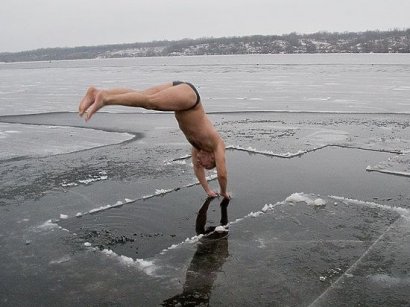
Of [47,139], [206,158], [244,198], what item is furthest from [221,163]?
[47,139]

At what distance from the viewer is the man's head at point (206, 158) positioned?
7051mm

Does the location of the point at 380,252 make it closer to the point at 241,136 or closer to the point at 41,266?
the point at 41,266

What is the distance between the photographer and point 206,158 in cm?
708

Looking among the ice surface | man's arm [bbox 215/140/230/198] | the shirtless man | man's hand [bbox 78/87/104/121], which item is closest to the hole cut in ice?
man's arm [bbox 215/140/230/198]

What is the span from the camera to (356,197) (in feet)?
23.7

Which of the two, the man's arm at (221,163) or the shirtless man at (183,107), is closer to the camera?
the shirtless man at (183,107)

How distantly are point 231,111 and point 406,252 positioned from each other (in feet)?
44.1

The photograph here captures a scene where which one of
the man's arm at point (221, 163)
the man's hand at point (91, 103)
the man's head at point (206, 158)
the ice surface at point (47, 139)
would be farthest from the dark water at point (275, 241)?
the ice surface at point (47, 139)

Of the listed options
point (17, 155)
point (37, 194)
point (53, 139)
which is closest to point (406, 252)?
point (37, 194)

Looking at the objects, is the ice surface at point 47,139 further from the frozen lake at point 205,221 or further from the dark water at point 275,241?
the dark water at point 275,241

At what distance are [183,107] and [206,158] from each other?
1.26 metres

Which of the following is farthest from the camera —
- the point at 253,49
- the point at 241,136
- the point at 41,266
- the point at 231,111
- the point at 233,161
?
the point at 253,49

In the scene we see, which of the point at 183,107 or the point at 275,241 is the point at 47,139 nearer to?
the point at 183,107

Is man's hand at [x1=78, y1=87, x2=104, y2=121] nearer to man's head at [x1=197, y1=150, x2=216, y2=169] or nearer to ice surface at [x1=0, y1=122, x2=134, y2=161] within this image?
man's head at [x1=197, y1=150, x2=216, y2=169]
